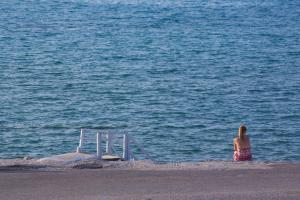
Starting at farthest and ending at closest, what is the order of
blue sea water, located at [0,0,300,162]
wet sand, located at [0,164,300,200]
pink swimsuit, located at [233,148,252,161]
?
blue sea water, located at [0,0,300,162] < pink swimsuit, located at [233,148,252,161] < wet sand, located at [0,164,300,200]

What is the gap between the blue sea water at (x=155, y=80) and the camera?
30.4 meters

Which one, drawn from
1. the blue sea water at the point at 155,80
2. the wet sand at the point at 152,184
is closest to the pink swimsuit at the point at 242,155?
the wet sand at the point at 152,184

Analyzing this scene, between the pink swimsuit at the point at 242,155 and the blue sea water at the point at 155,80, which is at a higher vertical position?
the blue sea water at the point at 155,80

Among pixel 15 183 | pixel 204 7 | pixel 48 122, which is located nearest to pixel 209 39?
pixel 204 7

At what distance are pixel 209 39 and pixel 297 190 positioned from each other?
56.8 meters

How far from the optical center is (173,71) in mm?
50281

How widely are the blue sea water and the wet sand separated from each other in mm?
11254

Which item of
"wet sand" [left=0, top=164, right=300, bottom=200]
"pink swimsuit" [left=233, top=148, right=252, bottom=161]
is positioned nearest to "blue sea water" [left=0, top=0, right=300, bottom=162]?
"pink swimsuit" [left=233, top=148, right=252, bottom=161]

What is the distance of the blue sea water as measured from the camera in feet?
99.7

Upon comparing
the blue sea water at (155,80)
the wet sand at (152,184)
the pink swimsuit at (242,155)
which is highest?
the blue sea water at (155,80)

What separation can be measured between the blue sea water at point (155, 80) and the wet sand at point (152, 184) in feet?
36.9

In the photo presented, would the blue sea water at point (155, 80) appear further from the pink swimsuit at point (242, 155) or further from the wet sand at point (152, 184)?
the wet sand at point (152, 184)

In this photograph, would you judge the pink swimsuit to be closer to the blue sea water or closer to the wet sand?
the wet sand

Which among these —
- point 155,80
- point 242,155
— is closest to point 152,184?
point 242,155
